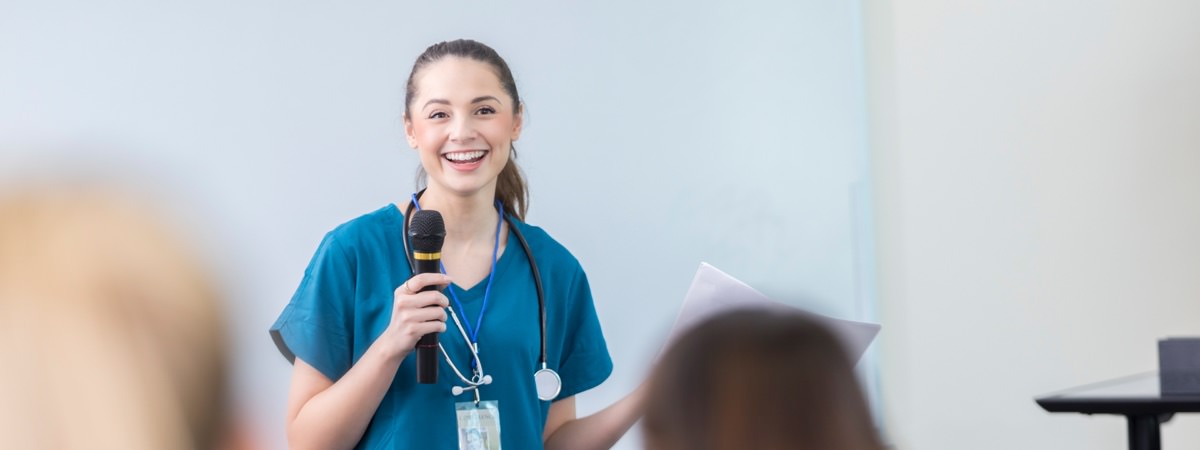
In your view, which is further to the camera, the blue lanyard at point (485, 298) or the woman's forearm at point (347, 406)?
the blue lanyard at point (485, 298)

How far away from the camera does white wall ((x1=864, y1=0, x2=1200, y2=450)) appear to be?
3307 millimetres

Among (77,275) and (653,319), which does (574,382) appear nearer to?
(653,319)

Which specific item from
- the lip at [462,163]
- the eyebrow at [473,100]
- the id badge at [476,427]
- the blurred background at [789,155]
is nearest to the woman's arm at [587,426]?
the id badge at [476,427]

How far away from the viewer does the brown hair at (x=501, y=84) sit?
230 cm

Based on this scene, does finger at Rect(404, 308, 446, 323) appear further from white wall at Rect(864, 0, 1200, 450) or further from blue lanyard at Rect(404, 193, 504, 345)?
white wall at Rect(864, 0, 1200, 450)

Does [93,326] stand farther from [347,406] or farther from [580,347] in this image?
[580,347]

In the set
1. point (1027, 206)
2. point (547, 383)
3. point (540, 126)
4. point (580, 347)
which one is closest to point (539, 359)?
point (547, 383)

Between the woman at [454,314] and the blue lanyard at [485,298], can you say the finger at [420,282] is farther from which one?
the blue lanyard at [485,298]

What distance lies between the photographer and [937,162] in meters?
3.41

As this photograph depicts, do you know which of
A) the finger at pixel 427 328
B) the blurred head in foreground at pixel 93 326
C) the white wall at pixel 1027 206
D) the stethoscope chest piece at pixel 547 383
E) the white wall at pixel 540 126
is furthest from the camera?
the white wall at pixel 1027 206

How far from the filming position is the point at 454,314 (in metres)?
2.12

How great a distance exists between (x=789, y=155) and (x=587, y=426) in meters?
1.23

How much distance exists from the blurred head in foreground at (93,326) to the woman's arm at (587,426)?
129cm

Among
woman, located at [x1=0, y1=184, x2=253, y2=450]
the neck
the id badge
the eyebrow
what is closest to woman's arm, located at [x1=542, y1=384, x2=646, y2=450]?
the id badge
